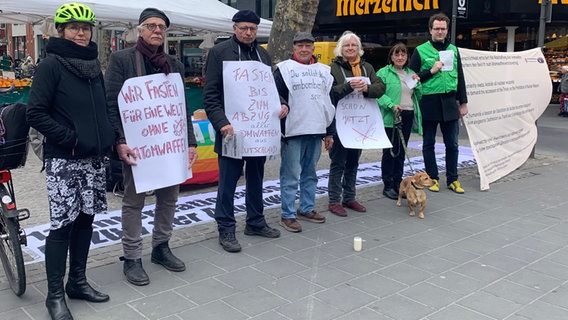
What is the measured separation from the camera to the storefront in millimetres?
16469

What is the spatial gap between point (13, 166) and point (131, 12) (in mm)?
7346

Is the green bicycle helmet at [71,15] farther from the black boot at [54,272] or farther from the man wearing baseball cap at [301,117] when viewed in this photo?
the man wearing baseball cap at [301,117]

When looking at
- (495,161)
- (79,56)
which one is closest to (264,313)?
(79,56)

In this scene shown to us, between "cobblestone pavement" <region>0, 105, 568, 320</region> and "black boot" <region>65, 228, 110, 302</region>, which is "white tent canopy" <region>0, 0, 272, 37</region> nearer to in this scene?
"cobblestone pavement" <region>0, 105, 568, 320</region>

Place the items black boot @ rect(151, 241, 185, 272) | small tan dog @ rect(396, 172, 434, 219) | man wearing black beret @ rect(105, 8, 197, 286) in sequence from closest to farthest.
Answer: man wearing black beret @ rect(105, 8, 197, 286) → black boot @ rect(151, 241, 185, 272) → small tan dog @ rect(396, 172, 434, 219)

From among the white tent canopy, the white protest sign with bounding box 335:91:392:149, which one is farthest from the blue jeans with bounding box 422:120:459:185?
the white tent canopy

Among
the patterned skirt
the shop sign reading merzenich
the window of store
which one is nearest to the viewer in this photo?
the patterned skirt

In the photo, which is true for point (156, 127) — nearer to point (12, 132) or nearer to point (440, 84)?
point (12, 132)

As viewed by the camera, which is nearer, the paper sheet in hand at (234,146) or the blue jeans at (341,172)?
the paper sheet in hand at (234,146)

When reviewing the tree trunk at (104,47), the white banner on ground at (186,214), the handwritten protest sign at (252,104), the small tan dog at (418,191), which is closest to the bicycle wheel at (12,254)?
the white banner on ground at (186,214)

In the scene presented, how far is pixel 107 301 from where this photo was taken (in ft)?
12.2

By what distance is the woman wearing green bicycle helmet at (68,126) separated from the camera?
3.26 m

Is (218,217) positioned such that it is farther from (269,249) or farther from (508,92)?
(508,92)

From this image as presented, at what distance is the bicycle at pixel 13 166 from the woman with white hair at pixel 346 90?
10.1 ft
